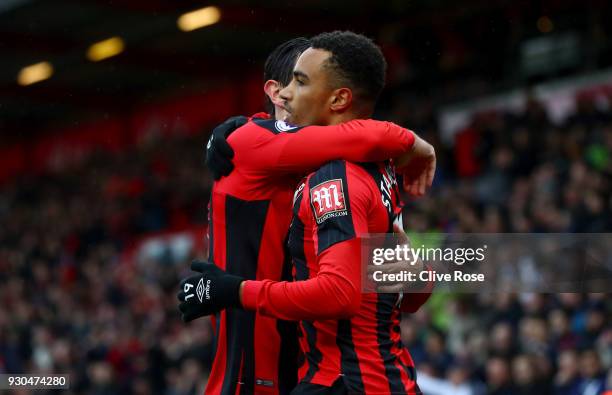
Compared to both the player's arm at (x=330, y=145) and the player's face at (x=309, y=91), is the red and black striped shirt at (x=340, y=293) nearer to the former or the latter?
the player's arm at (x=330, y=145)

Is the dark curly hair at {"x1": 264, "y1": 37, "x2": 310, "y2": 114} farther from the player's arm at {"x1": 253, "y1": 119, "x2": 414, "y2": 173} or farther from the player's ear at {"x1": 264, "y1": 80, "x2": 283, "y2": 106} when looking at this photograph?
the player's arm at {"x1": 253, "y1": 119, "x2": 414, "y2": 173}

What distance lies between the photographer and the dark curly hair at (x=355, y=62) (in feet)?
12.1

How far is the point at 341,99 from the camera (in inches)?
147

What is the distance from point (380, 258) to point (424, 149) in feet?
2.15

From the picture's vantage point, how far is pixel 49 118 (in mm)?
28953

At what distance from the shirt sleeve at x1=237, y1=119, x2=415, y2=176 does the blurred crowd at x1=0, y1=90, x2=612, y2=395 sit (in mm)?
4910

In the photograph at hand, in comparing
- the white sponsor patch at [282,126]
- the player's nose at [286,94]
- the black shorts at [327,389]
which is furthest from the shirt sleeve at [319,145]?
the black shorts at [327,389]

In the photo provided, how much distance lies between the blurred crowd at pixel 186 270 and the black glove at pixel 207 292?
5.18 meters

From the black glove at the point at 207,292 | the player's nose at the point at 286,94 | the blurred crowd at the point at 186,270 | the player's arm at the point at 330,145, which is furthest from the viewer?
the blurred crowd at the point at 186,270

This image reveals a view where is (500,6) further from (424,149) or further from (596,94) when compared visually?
(424,149)

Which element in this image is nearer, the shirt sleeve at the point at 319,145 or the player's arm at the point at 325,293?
the player's arm at the point at 325,293

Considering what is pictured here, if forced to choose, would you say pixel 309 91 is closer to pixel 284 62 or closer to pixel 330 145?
pixel 330 145

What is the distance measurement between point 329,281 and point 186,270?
13342mm

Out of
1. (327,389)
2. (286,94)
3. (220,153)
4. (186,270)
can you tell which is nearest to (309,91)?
(286,94)
